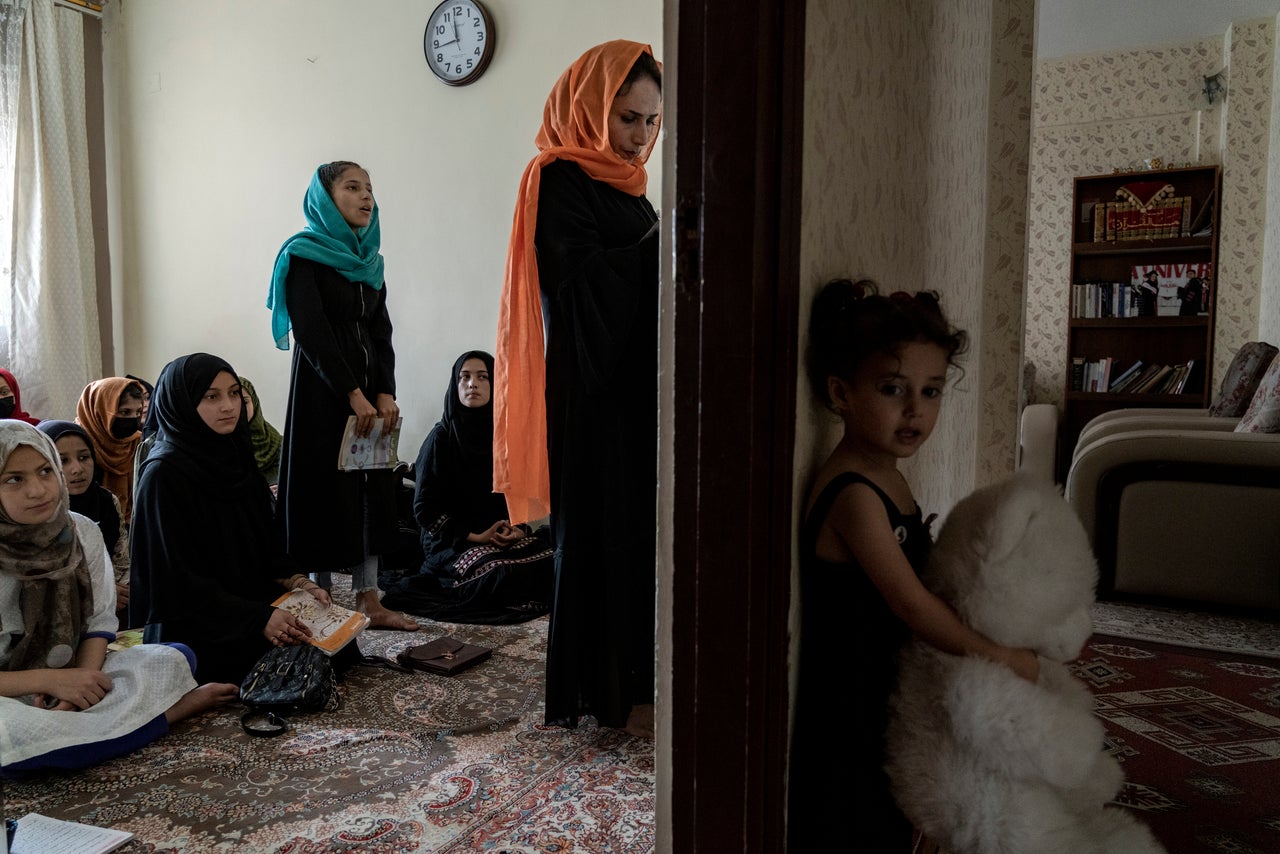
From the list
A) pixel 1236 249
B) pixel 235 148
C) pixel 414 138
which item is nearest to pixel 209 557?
pixel 414 138

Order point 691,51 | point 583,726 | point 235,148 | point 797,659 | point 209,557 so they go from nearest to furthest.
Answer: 1. point 691,51
2. point 797,659
3. point 583,726
4. point 209,557
5. point 235,148

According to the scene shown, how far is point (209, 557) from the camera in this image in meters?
2.13

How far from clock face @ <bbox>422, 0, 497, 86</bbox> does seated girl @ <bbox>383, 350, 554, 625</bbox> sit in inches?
51.2

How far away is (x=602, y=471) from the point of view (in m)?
1.70

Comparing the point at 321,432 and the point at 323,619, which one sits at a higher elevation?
the point at 321,432

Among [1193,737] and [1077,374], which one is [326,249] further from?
[1077,374]

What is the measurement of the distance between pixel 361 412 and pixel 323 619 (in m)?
0.61

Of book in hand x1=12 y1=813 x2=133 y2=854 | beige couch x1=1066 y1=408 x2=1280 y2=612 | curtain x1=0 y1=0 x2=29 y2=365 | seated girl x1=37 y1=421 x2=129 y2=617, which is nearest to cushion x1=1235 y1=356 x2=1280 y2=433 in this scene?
beige couch x1=1066 y1=408 x2=1280 y2=612

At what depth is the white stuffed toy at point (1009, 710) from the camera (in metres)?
0.89

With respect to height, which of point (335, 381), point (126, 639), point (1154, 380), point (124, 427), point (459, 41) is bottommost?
point (126, 639)

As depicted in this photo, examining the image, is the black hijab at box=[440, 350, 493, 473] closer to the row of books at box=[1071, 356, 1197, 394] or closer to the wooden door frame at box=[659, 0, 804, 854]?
the wooden door frame at box=[659, 0, 804, 854]

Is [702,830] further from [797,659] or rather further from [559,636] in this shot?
[559,636]

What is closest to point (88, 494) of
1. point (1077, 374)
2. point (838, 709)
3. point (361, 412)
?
point (361, 412)

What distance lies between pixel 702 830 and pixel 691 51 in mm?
737
